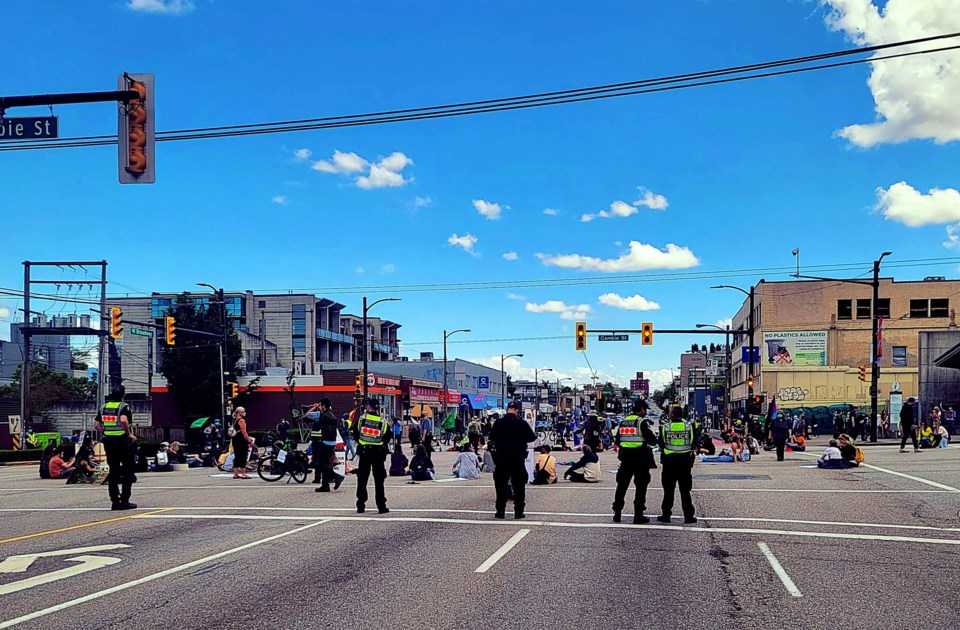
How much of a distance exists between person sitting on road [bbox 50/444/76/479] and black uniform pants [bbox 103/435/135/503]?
945 cm

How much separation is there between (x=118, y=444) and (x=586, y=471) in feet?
35.2

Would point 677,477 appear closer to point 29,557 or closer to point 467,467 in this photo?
point 29,557

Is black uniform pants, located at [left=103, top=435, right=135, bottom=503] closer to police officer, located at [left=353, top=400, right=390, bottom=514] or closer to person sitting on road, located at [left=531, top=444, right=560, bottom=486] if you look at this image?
police officer, located at [left=353, top=400, right=390, bottom=514]

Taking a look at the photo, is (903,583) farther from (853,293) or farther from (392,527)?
(853,293)

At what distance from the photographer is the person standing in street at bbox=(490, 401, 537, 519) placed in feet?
46.5

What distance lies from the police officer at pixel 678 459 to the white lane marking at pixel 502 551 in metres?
2.36

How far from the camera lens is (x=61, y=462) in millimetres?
24938

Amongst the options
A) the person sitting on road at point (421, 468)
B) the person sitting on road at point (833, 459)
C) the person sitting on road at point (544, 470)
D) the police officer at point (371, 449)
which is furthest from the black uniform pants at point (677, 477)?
the person sitting on road at point (833, 459)

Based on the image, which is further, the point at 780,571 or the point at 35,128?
the point at 35,128

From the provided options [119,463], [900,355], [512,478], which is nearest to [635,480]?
[512,478]

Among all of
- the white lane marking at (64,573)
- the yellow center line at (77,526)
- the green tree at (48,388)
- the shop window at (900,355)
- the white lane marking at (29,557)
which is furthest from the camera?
the green tree at (48,388)

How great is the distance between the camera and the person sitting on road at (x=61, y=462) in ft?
81.0

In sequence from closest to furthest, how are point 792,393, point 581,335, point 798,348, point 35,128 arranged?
point 35,128 < point 581,335 < point 792,393 < point 798,348

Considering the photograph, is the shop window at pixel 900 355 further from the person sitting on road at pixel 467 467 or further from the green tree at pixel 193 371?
the person sitting on road at pixel 467 467
